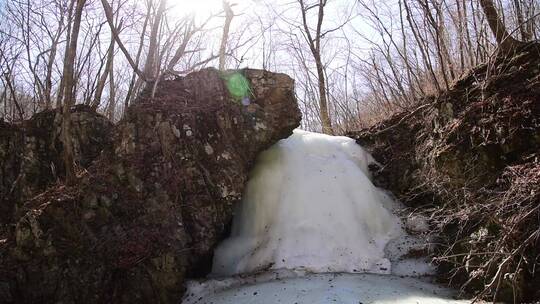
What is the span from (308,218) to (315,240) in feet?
1.23

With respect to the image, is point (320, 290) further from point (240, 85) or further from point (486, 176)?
point (240, 85)

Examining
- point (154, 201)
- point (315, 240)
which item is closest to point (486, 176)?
point (315, 240)

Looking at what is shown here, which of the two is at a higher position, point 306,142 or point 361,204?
point 306,142

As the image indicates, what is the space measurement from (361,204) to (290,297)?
2.18 m

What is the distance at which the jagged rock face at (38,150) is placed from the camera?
6.24 meters

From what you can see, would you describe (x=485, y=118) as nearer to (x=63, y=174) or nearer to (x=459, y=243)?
(x=459, y=243)

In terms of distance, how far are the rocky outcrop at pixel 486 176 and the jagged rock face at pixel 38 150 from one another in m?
4.77

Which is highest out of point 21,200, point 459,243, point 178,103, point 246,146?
point 178,103

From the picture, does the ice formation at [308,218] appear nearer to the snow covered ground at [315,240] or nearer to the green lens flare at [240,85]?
the snow covered ground at [315,240]

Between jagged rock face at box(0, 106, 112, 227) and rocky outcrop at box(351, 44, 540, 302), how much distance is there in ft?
15.6

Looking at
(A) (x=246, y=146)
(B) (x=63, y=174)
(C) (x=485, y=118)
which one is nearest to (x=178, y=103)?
(A) (x=246, y=146)

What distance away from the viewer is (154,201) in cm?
504

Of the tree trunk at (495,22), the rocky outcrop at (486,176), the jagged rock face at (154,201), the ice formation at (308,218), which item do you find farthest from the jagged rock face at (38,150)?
the tree trunk at (495,22)

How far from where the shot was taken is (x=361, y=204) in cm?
580
